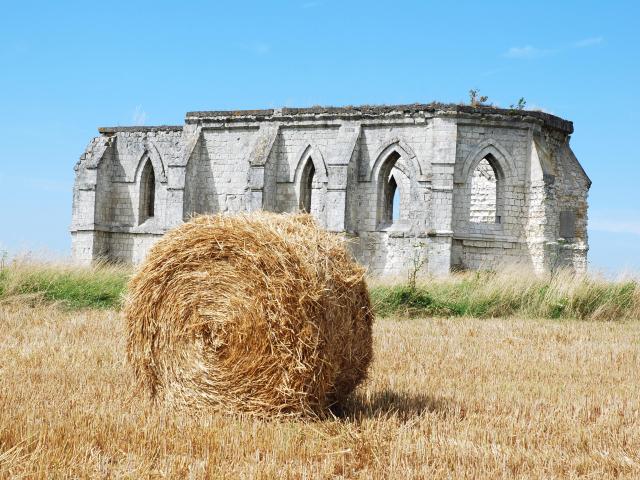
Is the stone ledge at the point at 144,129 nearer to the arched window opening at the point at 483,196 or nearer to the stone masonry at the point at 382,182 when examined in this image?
the stone masonry at the point at 382,182

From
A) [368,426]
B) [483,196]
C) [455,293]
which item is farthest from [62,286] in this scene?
[483,196]

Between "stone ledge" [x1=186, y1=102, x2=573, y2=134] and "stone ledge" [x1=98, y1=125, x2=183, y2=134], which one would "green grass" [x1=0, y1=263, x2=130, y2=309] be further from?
"stone ledge" [x1=98, y1=125, x2=183, y2=134]

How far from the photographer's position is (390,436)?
5.29 m

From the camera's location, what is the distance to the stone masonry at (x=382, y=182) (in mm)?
22891

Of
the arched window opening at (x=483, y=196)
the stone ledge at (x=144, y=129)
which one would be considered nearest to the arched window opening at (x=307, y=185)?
the stone ledge at (x=144, y=129)

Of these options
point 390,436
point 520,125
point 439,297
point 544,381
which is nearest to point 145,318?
point 390,436

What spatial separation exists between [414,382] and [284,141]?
60.8ft

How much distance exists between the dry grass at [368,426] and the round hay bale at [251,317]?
28 cm

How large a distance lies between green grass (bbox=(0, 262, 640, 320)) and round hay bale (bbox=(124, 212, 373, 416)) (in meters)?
7.57

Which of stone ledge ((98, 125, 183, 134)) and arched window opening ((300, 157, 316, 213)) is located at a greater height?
stone ledge ((98, 125, 183, 134))

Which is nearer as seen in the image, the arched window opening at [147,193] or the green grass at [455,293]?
the green grass at [455,293]

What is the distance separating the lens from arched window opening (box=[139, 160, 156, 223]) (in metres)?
27.5

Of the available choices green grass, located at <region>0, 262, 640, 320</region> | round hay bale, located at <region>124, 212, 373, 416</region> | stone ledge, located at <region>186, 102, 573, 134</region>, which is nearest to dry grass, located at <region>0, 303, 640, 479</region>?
round hay bale, located at <region>124, 212, 373, 416</region>

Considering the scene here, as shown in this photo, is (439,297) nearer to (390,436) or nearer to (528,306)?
(528,306)
